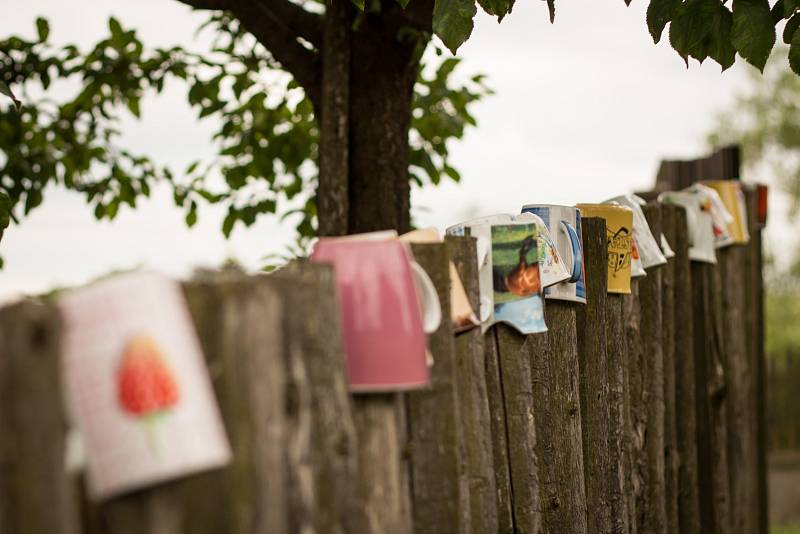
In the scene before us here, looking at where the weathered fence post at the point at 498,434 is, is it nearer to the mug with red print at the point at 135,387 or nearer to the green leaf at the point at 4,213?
the mug with red print at the point at 135,387

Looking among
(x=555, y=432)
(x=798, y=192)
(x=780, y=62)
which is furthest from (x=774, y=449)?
(x=780, y=62)

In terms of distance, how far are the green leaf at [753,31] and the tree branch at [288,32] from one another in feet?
6.31

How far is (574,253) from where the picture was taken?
3148mm

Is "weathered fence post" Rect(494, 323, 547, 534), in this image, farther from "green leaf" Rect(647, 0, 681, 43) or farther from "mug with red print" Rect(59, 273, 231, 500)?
"mug with red print" Rect(59, 273, 231, 500)

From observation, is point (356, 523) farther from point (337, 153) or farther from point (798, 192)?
point (798, 192)

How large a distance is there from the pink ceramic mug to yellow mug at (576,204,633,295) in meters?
1.69

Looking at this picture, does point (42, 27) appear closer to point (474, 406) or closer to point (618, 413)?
point (618, 413)

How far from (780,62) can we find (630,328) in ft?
54.2

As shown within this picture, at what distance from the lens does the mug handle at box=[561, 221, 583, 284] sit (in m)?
3.14

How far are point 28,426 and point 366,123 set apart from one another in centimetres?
280


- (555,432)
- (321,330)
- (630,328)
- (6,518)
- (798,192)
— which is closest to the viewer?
(6,518)

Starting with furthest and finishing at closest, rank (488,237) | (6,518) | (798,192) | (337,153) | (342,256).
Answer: (798,192) → (337,153) → (488,237) → (342,256) → (6,518)

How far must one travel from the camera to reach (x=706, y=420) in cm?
473

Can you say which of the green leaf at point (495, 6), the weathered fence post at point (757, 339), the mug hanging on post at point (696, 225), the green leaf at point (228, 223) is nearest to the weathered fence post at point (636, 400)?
the mug hanging on post at point (696, 225)
